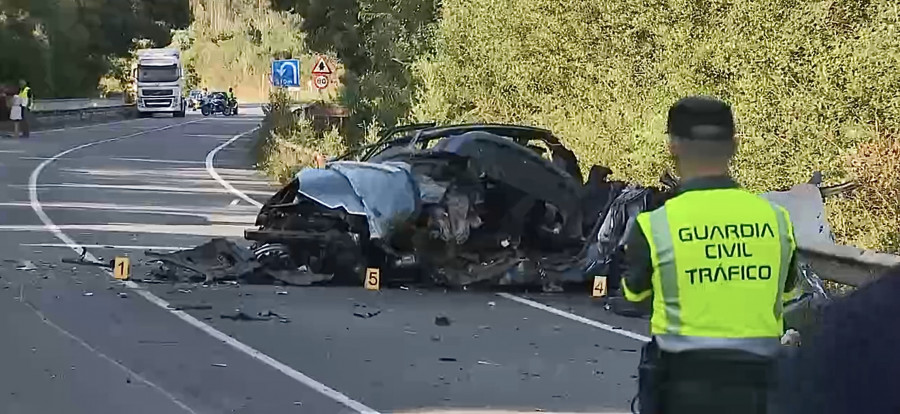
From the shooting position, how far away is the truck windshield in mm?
68062

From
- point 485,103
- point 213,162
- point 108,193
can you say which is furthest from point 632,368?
point 213,162

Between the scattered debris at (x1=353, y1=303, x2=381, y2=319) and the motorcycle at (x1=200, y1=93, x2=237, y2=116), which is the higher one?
the scattered debris at (x1=353, y1=303, x2=381, y2=319)

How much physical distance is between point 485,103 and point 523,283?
967cm

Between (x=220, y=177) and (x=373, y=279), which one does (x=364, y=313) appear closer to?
(x=373, y=279)

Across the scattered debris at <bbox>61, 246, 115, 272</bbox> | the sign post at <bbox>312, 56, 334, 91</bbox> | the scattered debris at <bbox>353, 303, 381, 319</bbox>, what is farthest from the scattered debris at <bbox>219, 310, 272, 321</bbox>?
the sign post at <bbox>312, 56, 334, 91</bbox>

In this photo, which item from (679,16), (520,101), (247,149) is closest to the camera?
(679,16)

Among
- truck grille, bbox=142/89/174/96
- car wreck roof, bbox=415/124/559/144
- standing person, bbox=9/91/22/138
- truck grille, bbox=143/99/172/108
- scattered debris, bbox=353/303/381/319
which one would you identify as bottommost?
truck grille, bbox=143/99/172/108

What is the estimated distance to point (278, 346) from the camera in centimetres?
1009

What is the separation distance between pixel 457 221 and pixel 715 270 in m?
8.98

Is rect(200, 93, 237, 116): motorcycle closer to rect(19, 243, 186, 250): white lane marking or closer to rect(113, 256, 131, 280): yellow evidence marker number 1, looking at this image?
rect(19, 243, 186, 250): white lane marking

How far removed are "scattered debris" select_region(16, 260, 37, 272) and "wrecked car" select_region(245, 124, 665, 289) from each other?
7.64 feet

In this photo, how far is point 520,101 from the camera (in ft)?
68.6

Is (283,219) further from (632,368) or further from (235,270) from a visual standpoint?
(632,368)

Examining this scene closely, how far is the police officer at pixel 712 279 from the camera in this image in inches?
158
